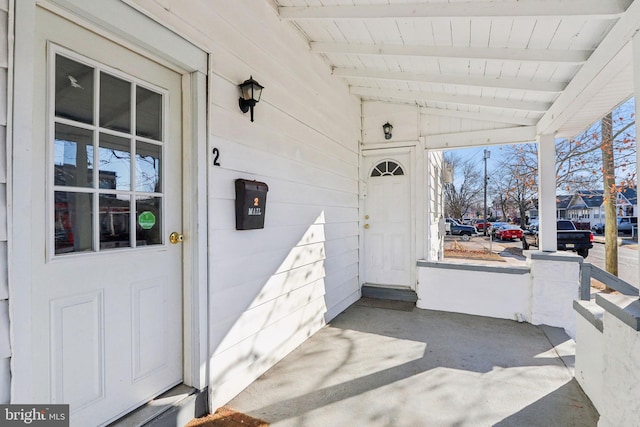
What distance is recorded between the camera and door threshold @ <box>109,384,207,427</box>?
61.9 inches

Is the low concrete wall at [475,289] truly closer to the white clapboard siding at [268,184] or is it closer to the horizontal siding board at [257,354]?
the white clapboard siding at [268,184]

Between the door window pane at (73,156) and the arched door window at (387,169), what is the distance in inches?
151

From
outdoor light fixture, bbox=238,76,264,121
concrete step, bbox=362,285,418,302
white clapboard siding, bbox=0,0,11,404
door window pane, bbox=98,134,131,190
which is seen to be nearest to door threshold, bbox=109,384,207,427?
white clapboard siding, bbox=0,0,11,404

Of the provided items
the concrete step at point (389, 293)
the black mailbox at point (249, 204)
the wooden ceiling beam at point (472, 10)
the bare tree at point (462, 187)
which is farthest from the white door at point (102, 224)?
the bare tree at point (462, 187)

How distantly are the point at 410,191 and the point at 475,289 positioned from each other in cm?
156

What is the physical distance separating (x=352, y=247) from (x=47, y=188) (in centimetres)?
350

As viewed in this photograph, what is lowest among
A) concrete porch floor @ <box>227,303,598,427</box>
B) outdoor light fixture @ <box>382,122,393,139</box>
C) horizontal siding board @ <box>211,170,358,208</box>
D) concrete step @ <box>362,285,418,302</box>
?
concrete porch floor @ <box>227,303,598,427</box>

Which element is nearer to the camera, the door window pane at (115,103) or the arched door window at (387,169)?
the door window pane at (115,103)

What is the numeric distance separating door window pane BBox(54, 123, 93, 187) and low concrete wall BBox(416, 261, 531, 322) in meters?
3.80

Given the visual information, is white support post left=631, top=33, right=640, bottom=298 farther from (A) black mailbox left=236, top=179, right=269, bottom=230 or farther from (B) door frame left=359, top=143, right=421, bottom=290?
(B) door frame left=359, top=143, right=421, bottom=290

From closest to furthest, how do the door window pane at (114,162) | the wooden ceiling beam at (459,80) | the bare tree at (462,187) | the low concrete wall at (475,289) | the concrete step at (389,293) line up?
the door window pane at (114,162), the wooden ceiling beam at (459,80), the low concrete wall at (475,289), the concrete step at (389,293), the bare tree at (462,187)

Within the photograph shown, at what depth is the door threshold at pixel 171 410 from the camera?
5.16ft

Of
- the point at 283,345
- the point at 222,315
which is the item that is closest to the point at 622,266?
the point at 283,345

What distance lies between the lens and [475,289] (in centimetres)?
389
